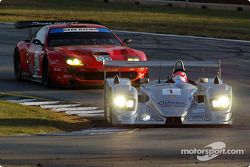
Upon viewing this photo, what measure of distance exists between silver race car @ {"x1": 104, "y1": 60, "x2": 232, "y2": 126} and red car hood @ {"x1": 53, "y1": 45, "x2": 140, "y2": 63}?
186 inches

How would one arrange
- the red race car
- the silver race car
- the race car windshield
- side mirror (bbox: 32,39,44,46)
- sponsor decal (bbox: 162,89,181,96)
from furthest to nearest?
side mirror (bbox: 32,39,44,46) < the race car windshield < the red race car < sponsor decal (bbox: 162,89,181,96) < the silver race car

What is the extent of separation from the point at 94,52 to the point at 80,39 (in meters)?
1.10

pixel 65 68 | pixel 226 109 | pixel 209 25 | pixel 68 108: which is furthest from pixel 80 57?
pixel 209 25

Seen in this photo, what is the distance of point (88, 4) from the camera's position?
53031 millimetres

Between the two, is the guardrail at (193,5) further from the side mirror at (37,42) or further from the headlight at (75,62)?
the headlight at (75,62)

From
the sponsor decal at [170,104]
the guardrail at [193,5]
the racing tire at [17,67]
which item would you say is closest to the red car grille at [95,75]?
Result: the racing tire at [17,67]

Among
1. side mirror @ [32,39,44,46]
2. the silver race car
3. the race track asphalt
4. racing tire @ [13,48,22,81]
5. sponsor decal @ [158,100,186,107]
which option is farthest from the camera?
racing tire @ [13,48,22,81]

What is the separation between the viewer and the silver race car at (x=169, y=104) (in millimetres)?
13617

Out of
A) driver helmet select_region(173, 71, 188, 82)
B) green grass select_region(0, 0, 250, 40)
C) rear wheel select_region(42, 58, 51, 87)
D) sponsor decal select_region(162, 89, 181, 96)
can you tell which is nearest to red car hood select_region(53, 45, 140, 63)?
rear wheel select_region(42, 58, 51, 87)

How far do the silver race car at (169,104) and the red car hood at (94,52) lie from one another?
4.73 meters

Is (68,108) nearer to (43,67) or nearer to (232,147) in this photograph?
(43,67)

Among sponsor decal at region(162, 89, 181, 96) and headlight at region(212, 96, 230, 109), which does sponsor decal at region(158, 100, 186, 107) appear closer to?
sponsor decal at region(162, 89, 181, 96)

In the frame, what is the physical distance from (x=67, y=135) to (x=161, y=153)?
2.58 meters

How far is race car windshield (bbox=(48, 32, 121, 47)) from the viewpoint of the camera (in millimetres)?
20266
